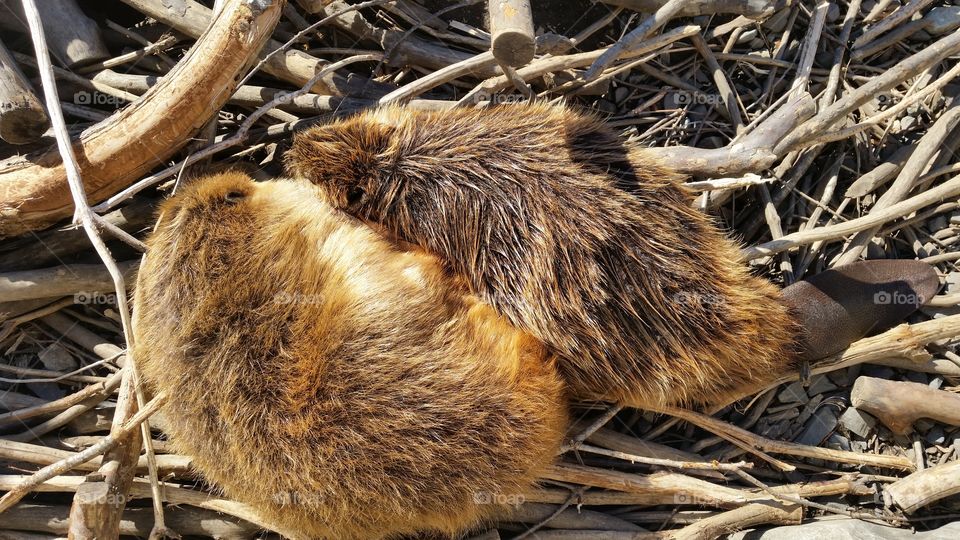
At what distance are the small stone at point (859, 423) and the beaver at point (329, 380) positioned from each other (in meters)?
1.59

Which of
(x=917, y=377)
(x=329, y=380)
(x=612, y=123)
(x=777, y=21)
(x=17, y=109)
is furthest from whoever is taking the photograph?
(x=777, y=21)

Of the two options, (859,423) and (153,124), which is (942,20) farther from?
(153,124)

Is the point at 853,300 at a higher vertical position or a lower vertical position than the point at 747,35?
lower

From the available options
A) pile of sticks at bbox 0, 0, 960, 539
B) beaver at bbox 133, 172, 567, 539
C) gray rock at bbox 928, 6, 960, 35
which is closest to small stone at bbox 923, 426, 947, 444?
pile of sticks at bbox 0, 0, 960, 539

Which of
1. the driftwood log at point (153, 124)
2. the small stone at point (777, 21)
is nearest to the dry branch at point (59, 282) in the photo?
the driftwood log at point (153, 124)

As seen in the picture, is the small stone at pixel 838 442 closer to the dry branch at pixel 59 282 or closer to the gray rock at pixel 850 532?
the gray rock at pixel 850 532

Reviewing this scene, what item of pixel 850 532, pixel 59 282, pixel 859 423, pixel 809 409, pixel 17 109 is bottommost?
pixel 850 532

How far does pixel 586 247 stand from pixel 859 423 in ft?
5.88

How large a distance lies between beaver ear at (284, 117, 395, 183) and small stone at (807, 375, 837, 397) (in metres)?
2.55

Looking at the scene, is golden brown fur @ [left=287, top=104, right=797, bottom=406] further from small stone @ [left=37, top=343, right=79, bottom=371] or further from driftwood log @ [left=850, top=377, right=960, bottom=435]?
small stone @ [left=37, top=343, right=79, bottom=371]

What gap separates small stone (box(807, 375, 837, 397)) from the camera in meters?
3.84

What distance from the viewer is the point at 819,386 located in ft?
12.6

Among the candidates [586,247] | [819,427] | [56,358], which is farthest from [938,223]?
[56,358]

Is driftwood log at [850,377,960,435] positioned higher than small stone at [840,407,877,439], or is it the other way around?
driftwood log at [850,377,960,435]
